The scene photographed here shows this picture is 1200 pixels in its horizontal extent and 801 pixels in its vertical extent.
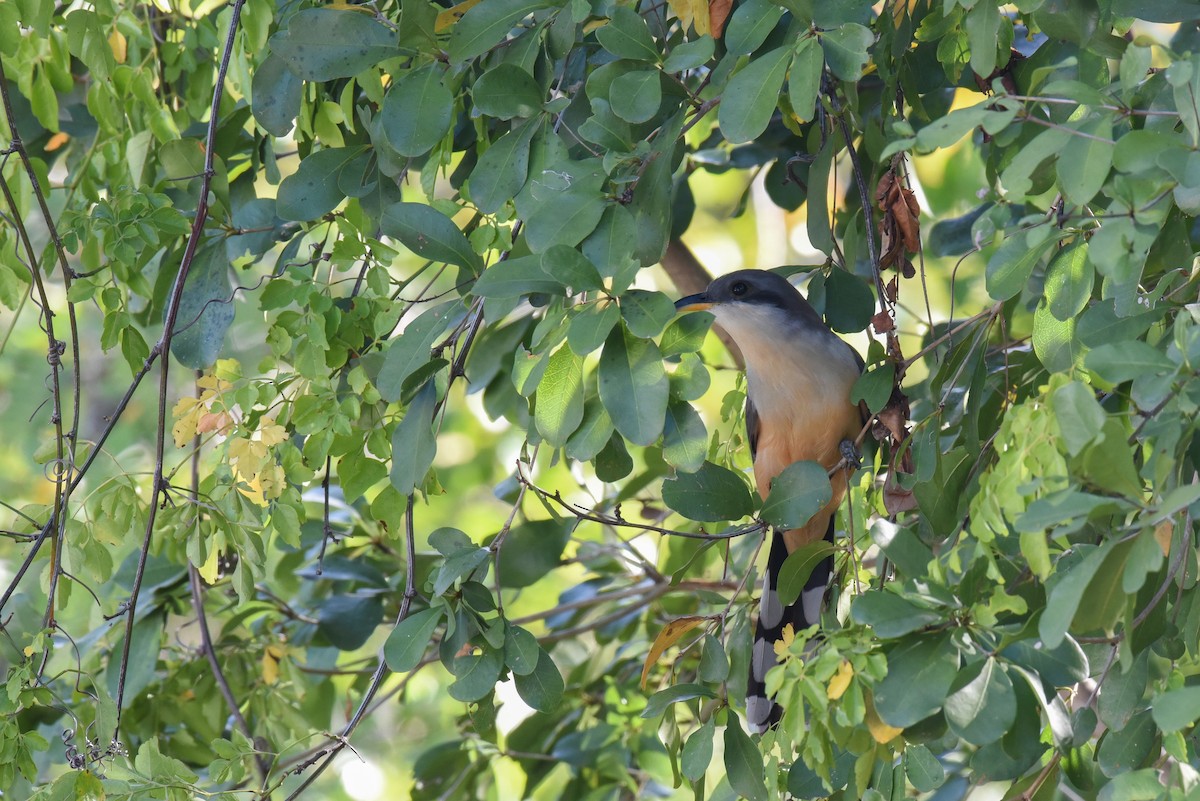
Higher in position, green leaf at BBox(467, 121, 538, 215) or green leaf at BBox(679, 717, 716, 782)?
green leaf at BBox(467, 121, 538, 215)

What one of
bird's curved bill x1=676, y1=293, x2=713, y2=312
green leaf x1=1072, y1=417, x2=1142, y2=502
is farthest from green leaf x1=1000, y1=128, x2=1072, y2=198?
bird's curved bill x1=676, y1=293, x2=713, y2=312

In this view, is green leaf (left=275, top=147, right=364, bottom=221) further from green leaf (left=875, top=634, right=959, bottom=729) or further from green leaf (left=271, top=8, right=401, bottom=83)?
green leaf (left=875, top=634, right=959, bottom=729)

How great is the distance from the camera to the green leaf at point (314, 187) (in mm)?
2533

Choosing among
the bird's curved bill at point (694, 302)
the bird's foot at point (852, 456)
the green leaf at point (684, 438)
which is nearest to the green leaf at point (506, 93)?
the green leaf at point (684, 438)

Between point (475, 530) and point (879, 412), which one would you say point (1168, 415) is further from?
point (475, 530)

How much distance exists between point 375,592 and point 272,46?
2.07m

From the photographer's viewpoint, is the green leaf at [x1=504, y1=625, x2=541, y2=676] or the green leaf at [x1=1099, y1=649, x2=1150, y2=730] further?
the green leaf at [x1=504, y1=625, x2=541, y2=676]

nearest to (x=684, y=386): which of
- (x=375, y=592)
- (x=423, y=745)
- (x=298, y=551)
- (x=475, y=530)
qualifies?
(x=375, y=592)

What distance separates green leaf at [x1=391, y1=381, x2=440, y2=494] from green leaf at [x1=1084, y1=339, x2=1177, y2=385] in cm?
115

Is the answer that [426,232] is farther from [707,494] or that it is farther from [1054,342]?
[1054,342]

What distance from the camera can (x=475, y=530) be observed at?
6.59 m

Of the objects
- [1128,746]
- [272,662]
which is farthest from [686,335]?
[272,662]

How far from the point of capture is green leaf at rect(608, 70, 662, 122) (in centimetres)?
199

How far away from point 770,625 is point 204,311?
5.72ft
